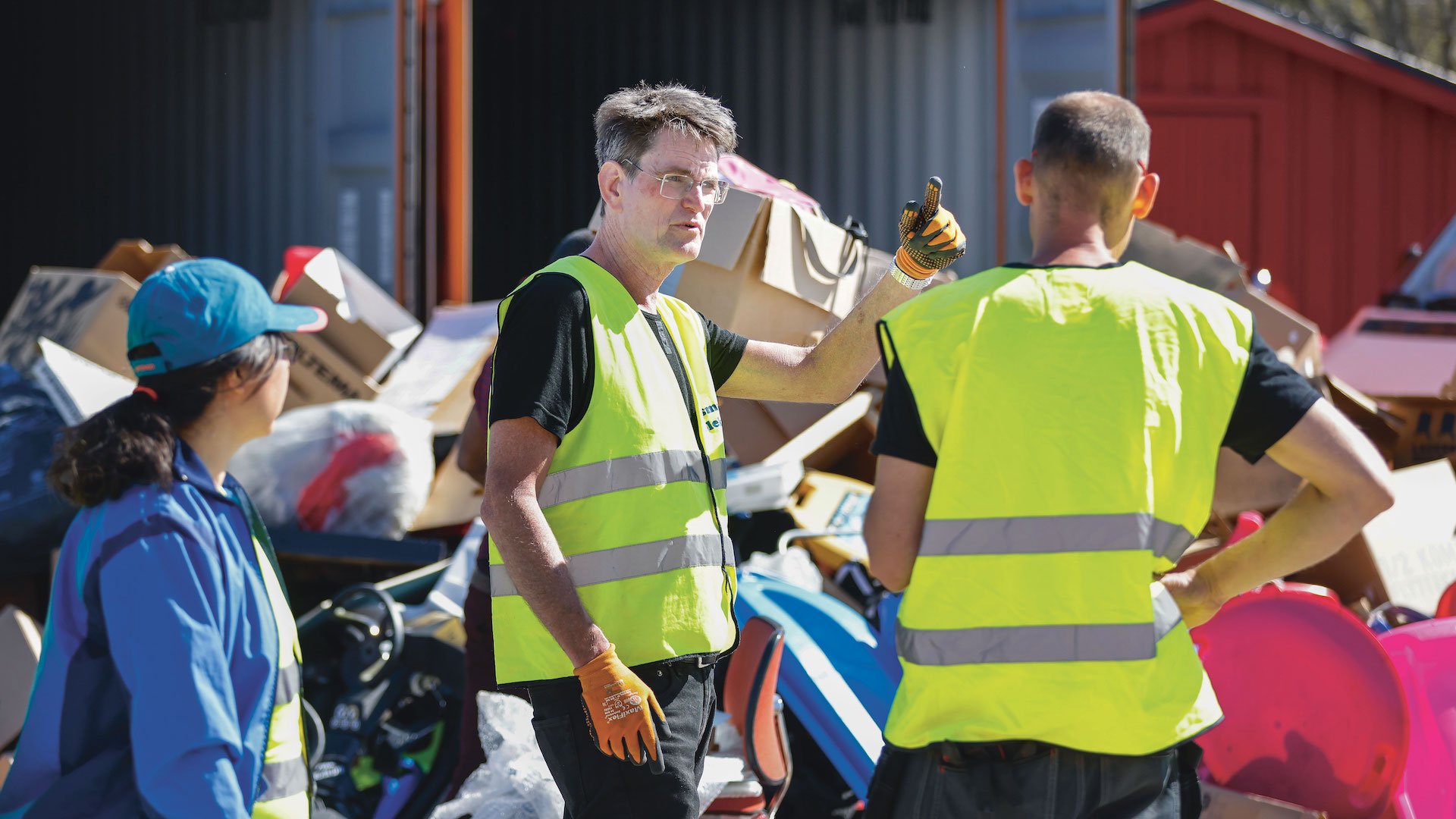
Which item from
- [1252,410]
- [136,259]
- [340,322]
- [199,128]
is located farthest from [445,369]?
[199,128]

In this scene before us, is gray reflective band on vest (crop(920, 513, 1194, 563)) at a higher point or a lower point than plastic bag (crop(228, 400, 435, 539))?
higher

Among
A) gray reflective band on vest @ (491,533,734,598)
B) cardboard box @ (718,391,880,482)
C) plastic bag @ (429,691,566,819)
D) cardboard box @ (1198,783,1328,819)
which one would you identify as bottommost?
cardboard box @ (1198,783,1328,819)

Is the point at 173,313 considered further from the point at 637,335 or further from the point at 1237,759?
the point at 1237,759

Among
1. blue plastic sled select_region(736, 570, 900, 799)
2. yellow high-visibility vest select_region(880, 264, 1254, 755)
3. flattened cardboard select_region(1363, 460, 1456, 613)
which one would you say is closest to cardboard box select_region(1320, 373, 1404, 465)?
flattened cardboard select_region(1363, 460, 1456, 613)

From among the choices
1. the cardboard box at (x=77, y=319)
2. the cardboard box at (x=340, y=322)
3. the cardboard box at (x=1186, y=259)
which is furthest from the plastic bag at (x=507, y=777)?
the cardboard box at (x=1186, y=259)

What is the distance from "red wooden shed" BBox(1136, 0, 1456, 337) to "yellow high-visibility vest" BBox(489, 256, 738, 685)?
9.65m

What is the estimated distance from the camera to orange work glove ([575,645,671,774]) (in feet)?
5.76

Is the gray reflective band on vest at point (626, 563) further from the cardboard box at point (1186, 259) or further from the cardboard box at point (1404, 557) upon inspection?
the cardboard box at point (1186, 259)

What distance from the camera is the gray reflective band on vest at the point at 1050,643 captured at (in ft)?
5.58

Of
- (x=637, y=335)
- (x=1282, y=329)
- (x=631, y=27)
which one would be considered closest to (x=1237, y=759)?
(x=637, y=335)

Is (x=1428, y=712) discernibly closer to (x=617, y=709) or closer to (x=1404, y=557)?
(x=1404, y=557)

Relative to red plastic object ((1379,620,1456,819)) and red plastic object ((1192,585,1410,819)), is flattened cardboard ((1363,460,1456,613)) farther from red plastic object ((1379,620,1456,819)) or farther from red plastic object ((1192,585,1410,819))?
red plastic object ((1192,585,1410,819))

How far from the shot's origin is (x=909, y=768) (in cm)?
177

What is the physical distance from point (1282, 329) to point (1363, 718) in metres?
A: 3.00
